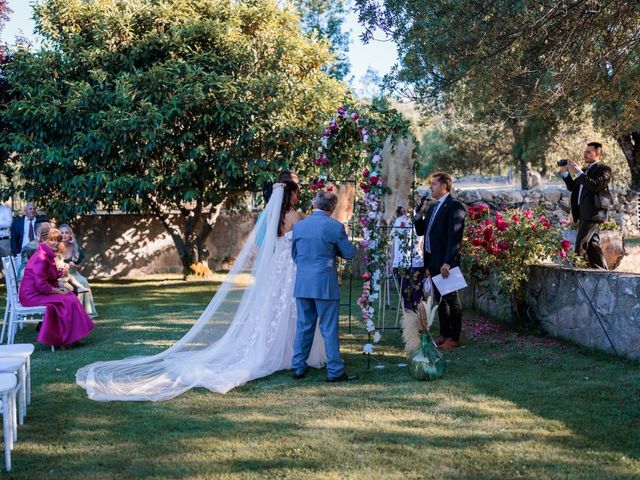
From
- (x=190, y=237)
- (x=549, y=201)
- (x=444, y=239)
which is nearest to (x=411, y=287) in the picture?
(x=444, y=239)

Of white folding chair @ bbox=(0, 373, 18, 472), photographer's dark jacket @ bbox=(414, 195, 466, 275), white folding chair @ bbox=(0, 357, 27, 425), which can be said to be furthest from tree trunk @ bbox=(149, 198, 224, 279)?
white folding chair @ bbox=(0, 373, 18, 472)

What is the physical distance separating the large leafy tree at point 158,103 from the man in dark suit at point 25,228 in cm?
123

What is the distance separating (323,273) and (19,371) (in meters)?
2.80

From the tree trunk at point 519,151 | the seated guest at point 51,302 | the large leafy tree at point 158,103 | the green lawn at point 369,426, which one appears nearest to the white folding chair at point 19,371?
the green lawn at point 369,426

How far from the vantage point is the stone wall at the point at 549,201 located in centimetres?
2123

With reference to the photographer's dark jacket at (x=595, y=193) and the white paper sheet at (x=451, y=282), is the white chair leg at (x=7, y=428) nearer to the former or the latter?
the white paper sheet at (x=451, y=282)

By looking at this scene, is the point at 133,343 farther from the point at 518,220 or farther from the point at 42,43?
the point at 42,43

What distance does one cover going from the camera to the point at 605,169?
31.7 feet

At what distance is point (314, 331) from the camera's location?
24.5 ft

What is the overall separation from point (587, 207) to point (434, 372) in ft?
13.0

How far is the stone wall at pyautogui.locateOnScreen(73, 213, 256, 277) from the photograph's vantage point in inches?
707

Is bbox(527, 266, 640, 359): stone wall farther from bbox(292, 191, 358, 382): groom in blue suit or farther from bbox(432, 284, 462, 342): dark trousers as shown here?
bbox(292, 191, 358, 382): groom in blue suit

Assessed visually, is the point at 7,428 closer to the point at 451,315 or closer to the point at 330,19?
the point at 451,315

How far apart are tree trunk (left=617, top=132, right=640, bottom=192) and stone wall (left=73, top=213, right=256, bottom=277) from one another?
12.8 m
